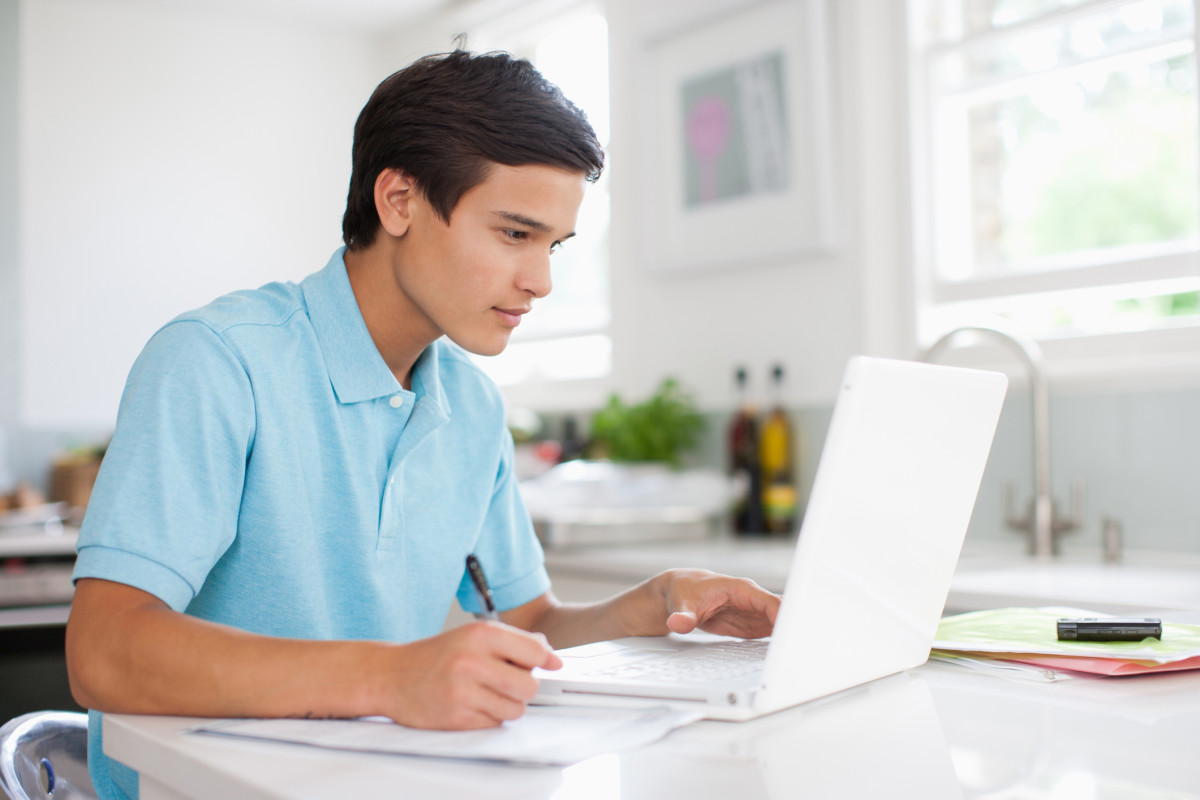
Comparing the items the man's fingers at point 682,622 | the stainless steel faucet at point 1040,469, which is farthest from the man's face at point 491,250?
the stainless steel faucet at point 1040,469

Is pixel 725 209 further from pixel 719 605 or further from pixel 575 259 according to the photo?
pixel 719 605

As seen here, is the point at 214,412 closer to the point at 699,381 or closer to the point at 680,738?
the point at 680,738

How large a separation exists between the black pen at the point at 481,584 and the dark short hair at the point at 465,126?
0.43 meters

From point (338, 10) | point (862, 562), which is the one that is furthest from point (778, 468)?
point (338, 10)

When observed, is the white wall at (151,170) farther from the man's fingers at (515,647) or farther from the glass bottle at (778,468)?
the man's fingers at (515,647)

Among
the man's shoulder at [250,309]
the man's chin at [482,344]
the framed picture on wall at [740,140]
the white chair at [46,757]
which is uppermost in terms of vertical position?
the framed picture on wall at [740,140]

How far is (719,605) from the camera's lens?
107 centimetres

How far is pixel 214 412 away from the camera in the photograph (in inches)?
38.4

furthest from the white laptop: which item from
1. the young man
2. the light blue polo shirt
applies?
the light blue polo shirt

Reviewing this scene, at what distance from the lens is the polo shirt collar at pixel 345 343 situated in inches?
45.1

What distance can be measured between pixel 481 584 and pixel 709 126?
1810mm

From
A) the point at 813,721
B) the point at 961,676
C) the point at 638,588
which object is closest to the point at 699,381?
the point at 638,588

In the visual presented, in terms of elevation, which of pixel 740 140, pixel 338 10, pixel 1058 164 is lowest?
pixel 1058 164

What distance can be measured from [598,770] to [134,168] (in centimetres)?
379
